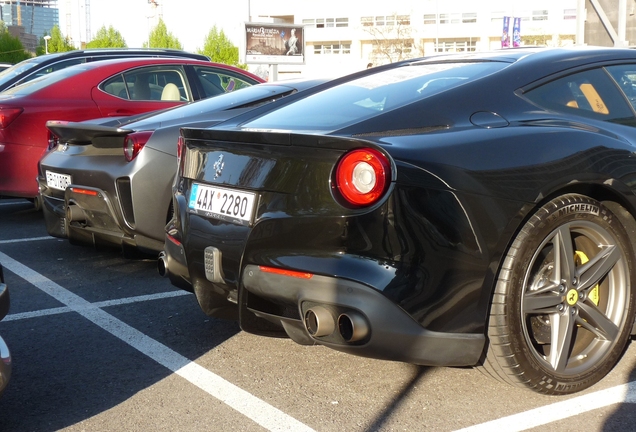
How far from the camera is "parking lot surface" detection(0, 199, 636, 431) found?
10.4 feet

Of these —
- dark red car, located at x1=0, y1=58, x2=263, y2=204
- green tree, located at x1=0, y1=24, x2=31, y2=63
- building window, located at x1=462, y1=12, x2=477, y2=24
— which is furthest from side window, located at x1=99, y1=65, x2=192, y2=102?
green tree, located at x1=0, y1=24, x2=31, y2=63

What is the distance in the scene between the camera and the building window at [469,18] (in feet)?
275

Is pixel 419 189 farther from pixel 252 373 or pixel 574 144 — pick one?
pixel 252 373

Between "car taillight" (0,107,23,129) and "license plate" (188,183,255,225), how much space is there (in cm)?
444

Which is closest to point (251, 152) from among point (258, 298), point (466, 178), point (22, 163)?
point (258, 298)

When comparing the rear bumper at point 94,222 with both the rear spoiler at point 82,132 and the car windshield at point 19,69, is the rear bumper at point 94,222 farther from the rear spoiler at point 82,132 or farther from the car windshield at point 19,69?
the car windshield at point 19,69

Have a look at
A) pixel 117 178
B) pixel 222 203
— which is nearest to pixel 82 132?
pixel 117 178

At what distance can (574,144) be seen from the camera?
3428 mm

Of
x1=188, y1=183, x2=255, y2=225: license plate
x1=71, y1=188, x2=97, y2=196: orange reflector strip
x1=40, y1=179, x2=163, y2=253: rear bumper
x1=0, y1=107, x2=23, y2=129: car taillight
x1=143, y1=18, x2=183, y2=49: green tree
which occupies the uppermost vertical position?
x1=143, y1=18, x2=183, y2=49: green tree

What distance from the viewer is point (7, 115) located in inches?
294

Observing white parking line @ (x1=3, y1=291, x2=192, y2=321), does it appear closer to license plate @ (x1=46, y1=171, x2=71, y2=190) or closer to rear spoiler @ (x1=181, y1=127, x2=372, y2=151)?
license plate @ (x1=46, y1=171, x2=71, y2=190)

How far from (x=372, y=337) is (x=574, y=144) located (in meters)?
1.21

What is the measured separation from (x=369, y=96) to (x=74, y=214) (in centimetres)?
263

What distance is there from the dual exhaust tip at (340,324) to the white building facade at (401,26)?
69679 mm
